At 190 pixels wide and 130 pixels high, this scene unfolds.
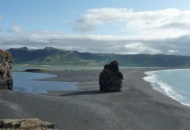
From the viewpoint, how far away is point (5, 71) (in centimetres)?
5884

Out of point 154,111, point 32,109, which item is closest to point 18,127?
point 32,109

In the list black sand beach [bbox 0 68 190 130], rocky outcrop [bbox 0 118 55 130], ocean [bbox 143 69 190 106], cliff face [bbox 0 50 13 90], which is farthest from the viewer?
ocean [bbox 143 69 190 106]

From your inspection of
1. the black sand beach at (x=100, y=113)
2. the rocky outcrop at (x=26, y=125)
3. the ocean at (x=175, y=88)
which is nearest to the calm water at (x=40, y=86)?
the black sand beach at (x=100, y=113)

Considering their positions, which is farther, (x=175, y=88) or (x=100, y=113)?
(x=175, y=88)

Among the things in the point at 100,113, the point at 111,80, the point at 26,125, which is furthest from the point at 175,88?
the point at 26,125

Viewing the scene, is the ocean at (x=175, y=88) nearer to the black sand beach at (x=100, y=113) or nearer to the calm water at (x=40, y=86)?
the black sand beach at (x=100, y=113)

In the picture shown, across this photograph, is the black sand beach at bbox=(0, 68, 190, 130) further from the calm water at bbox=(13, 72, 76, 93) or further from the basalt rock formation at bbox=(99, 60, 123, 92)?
the calm water at bbox=(13, 72, 76, 93)

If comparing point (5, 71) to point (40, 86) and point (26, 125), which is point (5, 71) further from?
point (26, 125)

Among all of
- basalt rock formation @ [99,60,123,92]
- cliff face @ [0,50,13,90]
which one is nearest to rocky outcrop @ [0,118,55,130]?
cliff face @ [0,50,13,90]

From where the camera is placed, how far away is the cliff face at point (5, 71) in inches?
2266

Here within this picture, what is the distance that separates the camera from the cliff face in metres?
57.6

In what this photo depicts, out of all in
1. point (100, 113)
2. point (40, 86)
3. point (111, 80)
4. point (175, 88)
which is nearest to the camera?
point (100, 113)

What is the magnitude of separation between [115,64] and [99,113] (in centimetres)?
2638

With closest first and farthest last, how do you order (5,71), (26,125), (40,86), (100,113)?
(26,125), (100,113), (5,71), (40,86)
